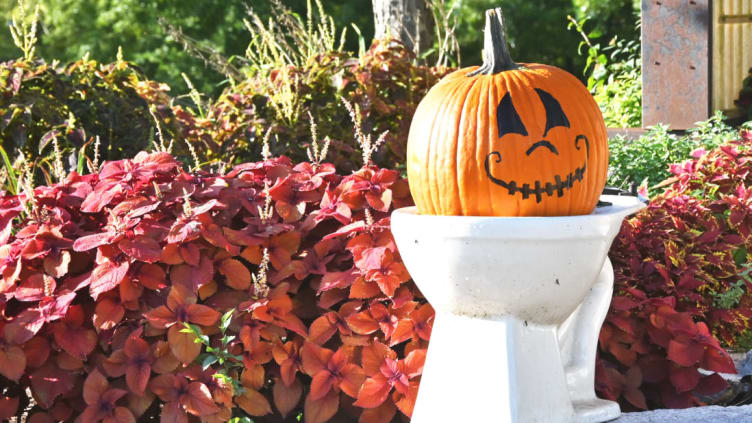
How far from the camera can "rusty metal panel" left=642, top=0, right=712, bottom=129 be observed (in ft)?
17.8

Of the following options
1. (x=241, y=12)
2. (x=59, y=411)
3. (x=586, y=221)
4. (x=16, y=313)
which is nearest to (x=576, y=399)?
(x=586, y=221)

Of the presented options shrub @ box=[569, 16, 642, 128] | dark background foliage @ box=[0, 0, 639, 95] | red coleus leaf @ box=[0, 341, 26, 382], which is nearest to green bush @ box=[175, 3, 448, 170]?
red coleus leaf @ box=[0, 341, 26, 382]

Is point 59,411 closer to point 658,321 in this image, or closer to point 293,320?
point 293,320

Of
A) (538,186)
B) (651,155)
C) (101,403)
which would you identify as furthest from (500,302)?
(651,155)

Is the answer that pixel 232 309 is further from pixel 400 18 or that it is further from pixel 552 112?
pixel 400 18

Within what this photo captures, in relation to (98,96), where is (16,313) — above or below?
below

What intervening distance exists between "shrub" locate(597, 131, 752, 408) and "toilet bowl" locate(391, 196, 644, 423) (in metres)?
0.37

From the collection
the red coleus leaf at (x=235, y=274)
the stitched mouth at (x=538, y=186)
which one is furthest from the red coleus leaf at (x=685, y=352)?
the red coleus leaf at (x=235, y=274)

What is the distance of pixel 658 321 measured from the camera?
2674 millimetres

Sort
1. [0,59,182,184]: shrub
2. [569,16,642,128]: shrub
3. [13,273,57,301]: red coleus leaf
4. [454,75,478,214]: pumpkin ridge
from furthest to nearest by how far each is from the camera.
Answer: [569,16,642,128]: shrub, [0,59,182,184]: shrub, [13,273,57,301]: red coleus leaf, [454,75,478,214]: pumpkin ridge

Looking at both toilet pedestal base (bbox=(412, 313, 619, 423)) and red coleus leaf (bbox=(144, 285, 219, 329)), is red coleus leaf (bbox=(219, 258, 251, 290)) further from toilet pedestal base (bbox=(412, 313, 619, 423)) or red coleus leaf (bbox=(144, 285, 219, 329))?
toilet pedestal base (bbox=(412, 313, 619, 423))

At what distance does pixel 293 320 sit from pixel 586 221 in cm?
83

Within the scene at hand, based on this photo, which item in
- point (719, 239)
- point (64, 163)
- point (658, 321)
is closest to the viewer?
point (658, 321)

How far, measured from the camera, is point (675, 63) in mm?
5488
